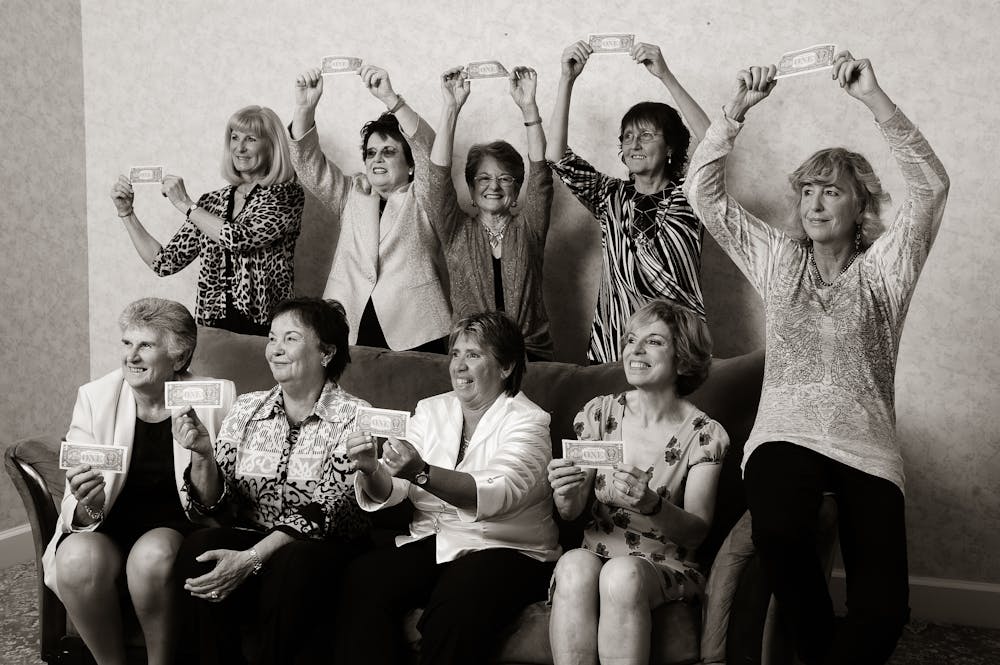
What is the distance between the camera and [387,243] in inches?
140

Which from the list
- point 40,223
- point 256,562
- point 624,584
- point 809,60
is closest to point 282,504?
point 256,562

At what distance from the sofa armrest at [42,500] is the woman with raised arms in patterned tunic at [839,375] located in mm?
1800

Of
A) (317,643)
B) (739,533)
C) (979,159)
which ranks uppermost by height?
(979,159)

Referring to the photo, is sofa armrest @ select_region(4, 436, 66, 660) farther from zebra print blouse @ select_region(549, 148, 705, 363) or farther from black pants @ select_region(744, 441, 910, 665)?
black pants @ select_region(744, 441, 910, 665)

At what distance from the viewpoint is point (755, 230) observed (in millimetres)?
2639

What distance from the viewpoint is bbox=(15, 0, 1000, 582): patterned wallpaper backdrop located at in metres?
3.37

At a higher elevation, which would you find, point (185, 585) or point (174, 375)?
point (174, 375)

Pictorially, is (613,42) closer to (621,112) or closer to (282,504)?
(621,112)

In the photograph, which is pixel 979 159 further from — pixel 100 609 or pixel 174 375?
pixel 100 609

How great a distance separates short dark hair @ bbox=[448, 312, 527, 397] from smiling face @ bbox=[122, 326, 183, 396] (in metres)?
0.78

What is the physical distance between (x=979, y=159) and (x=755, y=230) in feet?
3.90


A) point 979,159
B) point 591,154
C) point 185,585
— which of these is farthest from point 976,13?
point 185,585

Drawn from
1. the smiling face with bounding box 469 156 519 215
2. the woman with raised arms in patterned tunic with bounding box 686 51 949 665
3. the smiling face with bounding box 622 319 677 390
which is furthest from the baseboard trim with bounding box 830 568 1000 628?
the smiling face with bounding box 469 156 519 215

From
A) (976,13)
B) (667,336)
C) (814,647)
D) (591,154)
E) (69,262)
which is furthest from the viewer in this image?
(69,262)
